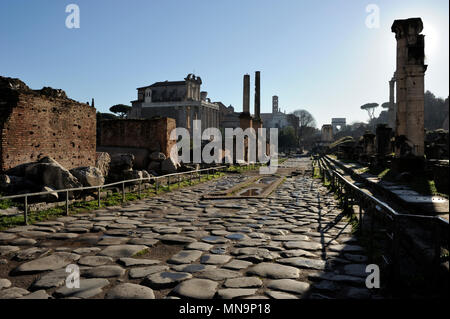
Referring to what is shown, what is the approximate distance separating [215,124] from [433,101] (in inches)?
1881

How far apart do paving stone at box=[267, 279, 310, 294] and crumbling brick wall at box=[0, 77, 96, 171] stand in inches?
300

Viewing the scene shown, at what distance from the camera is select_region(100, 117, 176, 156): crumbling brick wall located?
15555mm

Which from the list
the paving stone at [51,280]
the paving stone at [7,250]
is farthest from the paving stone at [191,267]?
the paving stone at [7,250]

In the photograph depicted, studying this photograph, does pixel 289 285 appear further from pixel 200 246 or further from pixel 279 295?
pixel 200 246

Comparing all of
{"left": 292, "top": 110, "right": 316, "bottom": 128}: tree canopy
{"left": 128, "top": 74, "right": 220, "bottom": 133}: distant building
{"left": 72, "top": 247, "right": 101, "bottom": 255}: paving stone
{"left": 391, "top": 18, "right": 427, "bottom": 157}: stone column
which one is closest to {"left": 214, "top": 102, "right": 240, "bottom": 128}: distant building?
{"left": 128, "top": 74, "right": 220, "bottom": 133}: distant building

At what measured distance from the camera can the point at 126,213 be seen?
23.4ft

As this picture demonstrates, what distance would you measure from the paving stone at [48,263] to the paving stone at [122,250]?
0.36 m

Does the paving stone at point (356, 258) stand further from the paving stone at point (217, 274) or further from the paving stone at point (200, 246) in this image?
the paving stone at point (200, 246)

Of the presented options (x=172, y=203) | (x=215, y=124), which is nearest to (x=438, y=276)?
(x=172, y=203)

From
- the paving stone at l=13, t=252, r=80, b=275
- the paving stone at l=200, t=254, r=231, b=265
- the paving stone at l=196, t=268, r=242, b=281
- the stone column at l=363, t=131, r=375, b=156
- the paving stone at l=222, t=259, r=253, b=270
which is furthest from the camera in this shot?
the stone column at l=363, t=131, r=375, b=156

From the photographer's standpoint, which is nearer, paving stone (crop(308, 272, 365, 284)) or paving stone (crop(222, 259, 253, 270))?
paving stone (crop(308, 272, 365, 284))

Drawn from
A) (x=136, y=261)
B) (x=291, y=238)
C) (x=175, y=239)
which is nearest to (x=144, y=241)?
(x=175, y=239)

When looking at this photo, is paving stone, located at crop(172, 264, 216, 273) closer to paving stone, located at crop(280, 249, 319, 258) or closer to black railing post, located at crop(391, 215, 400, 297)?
paving stone, located at crop(280, 249, 319, 258)

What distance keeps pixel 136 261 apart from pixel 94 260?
494 millimetres
